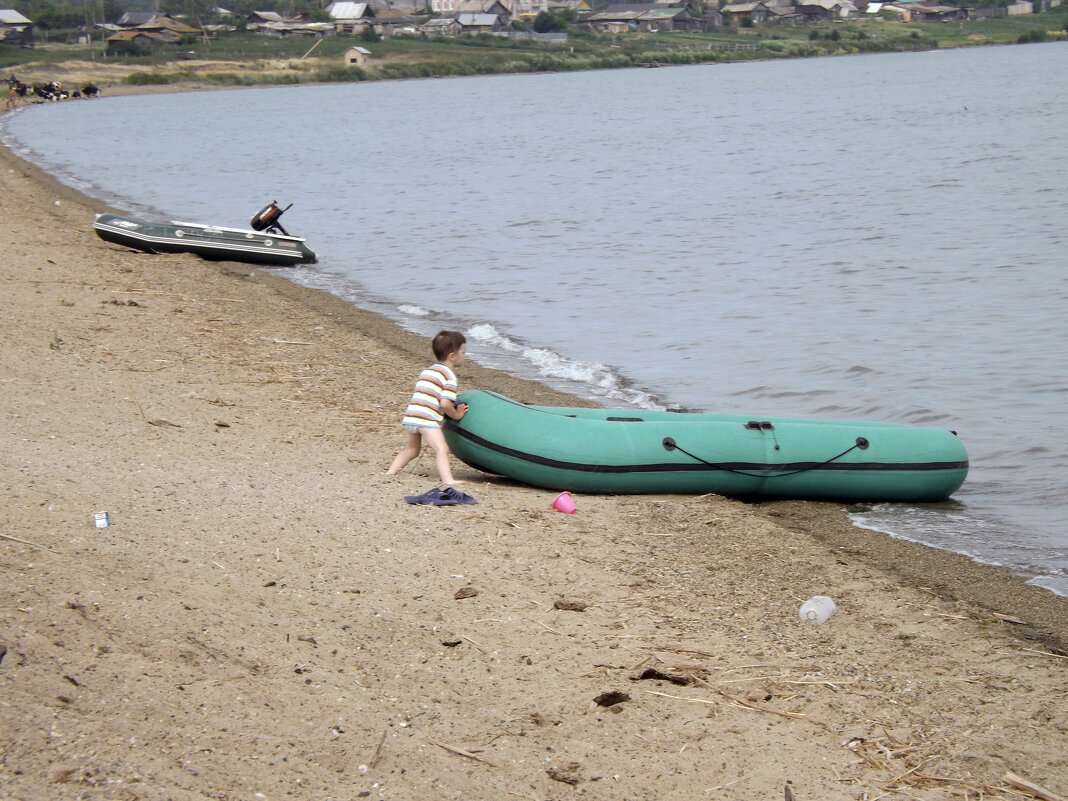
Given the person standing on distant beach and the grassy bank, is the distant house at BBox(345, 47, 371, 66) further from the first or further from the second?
the person standing on distant beach

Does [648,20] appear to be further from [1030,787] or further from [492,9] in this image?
[1030,787]

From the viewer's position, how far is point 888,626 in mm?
5254

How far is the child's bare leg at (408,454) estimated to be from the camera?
674cm

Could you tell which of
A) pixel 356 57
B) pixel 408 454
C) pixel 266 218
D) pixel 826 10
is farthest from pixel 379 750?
pixel 826 10

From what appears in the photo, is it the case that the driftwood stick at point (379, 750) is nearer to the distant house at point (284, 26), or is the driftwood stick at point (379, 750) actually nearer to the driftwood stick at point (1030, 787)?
the driftwood stick at point (1030, 787)

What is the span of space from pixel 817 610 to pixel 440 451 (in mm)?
2419

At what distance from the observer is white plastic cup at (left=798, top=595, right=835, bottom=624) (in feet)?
17.3

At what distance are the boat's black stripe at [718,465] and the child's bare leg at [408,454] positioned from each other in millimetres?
278

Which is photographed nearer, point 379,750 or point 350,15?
point 379,750

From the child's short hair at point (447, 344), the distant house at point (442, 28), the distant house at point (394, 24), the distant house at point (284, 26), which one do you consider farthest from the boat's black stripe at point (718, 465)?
the distant house at point (442, 28)

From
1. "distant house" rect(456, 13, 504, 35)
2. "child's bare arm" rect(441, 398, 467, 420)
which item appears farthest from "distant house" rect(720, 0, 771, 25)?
"child's bare arm" rect(441, 398, 467, 420)

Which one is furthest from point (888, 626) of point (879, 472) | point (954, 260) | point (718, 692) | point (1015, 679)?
point (954, 260)

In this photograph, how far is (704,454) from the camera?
6.89 metres

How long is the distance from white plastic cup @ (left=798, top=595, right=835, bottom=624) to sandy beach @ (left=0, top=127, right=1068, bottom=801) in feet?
0.18
